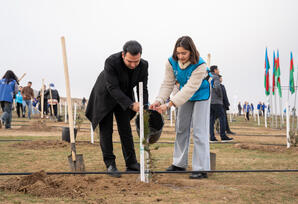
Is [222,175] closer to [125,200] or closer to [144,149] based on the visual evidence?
[144,149]

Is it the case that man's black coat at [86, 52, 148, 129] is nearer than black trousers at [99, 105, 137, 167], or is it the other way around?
man's black coat at [86, 52, 148, 129]

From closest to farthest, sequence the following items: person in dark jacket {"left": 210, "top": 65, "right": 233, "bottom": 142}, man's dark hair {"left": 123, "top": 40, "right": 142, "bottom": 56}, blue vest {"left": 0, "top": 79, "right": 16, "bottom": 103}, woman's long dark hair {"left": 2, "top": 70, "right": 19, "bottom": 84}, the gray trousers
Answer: man's dark hair {"left": 123, "top": 40, "right": 142, "bottom": 56} < the gray trousers < person in dark jacket {"left": 210, "top": 65, "right": 233, "bottom": 142} < blue vest {"left": 0, "top": 79, "right": 16, "bottom": 103} < woman's long dark hair {"left": 2, "top": 70, "right": 19, "bottom": 84}

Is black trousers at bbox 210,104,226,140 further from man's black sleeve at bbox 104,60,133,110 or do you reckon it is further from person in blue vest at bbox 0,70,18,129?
person in blue vest at bbox 0,70,18,129

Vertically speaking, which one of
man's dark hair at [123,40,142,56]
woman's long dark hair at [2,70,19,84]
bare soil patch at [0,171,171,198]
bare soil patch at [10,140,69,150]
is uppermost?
woman's long dark hair at [2,70,19,84]

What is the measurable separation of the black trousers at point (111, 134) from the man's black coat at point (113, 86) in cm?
16

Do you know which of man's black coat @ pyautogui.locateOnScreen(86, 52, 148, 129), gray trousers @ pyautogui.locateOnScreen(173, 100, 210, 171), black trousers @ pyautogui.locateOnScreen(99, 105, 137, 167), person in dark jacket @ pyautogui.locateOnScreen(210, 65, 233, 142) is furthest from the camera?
person in dark jacket @ pyautogui.locateOnScreen(210, 65, 233, 142)

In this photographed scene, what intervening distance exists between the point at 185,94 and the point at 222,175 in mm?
1318

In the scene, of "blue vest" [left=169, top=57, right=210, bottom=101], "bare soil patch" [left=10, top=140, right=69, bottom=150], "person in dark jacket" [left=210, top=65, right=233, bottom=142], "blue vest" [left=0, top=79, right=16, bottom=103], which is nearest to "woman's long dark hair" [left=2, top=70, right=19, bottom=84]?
"blue vest" [left=0, top=79, right=16, bottom=103]

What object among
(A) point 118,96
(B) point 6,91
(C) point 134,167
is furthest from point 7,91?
(A) point 118,96

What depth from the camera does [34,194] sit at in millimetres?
3453

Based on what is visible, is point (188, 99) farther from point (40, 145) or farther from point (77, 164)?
point (40, 145)

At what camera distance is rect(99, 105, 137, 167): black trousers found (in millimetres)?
4703

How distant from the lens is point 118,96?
4.21 m

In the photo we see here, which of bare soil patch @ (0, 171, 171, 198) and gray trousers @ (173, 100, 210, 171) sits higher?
gray trousers @ (173, 100, 210, 171)
